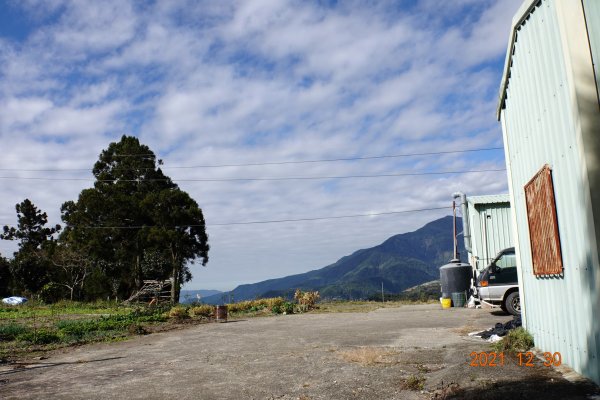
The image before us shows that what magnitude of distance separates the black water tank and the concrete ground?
25.3 ft

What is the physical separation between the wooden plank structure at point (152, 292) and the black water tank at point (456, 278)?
2049cm

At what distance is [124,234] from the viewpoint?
42.5 m

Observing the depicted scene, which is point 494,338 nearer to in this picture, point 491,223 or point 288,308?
point 491,223

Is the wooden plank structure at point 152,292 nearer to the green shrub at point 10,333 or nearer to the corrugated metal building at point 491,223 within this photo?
the green shrub at point 10,333

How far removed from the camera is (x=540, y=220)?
7.21 metres

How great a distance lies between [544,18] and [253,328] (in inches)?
560

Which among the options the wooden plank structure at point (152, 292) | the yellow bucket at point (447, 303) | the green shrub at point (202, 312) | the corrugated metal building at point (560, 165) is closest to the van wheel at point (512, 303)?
the corrugated metal building at point (560, 165)

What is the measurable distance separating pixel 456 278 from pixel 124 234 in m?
29.6

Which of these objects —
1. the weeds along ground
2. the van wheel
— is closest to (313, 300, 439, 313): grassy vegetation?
the weeds along ground

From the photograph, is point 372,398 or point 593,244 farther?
point 372,398

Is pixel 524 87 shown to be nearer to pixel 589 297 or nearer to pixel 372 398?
pixel 589 297

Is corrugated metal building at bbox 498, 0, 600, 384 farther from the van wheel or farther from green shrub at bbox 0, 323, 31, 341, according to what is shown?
green shrub at bbox 0, 323, 31, 341

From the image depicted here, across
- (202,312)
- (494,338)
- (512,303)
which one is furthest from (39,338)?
(512,303)

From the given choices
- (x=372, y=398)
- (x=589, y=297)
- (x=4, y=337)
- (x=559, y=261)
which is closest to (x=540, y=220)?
(x=559, y=261)
